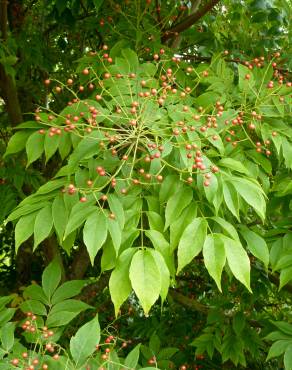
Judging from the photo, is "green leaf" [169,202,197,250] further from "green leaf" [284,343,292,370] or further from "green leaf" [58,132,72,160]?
"green leaf" [284,343,292,370]

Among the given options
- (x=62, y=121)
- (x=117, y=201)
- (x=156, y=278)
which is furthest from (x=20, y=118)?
(x=156, y=278)

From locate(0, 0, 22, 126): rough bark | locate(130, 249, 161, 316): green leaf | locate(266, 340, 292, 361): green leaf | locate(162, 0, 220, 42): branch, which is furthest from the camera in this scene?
locate(0, 0, 22, 126): rough bark

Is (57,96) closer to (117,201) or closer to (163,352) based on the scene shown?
(163,352)

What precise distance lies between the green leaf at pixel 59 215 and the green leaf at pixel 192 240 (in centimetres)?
40

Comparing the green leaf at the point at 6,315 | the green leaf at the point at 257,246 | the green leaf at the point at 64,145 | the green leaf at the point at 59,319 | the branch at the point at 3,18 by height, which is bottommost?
the green leaf at the point at 59,319

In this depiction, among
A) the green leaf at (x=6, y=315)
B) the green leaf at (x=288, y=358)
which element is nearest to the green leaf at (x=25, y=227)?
the green leaf at (x=6, y=315)

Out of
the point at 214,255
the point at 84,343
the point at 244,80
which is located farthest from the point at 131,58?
the point at 84,343

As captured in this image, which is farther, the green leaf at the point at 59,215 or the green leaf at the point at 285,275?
the green leaf at the point at 285,275

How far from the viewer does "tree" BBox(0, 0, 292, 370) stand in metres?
1.50

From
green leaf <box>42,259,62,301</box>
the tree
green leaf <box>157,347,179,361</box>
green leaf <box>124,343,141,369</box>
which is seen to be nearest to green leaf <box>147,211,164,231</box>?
the tree

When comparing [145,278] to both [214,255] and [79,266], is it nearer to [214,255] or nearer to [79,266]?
[214,255]

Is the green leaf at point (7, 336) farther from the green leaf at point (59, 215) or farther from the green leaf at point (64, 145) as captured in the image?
the green leaf at point (64, 145)

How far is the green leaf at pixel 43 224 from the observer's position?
1.54 m

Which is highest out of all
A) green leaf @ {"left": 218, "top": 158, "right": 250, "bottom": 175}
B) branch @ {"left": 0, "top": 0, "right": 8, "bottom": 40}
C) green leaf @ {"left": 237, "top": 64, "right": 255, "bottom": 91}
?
branch @ {"left": 0, "top": 0, "right": 8, "bottom": 40}
